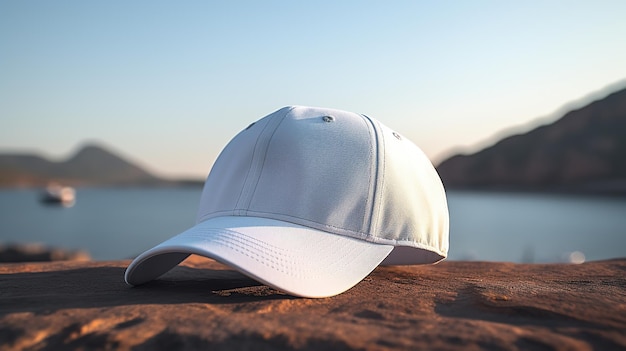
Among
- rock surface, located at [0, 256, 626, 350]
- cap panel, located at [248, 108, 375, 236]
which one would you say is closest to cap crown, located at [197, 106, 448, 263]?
cap panel, located at [248, 108, 375, 236]

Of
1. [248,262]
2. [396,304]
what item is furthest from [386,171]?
[248,262]

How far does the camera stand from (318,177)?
2969 millimetres

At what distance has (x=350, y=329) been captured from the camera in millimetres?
2053

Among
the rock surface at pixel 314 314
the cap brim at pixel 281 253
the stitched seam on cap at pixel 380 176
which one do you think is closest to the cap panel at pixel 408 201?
the stitched seam on cap at pixel 380 176

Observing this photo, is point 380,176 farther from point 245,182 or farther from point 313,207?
point 245,182

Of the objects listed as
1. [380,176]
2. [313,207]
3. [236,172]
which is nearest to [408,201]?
[380,176]

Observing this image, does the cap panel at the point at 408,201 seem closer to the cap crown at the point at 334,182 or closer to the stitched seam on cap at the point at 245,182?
the cap crown at the point at 334,182

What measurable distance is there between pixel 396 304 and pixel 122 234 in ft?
148

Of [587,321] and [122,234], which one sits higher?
[587,321]

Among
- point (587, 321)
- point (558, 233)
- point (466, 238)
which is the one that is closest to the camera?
point (587, 321)

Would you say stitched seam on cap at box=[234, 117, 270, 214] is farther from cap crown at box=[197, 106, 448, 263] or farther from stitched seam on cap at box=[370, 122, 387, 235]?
stitched seam on cap at box=[370, 122, 387, 235]

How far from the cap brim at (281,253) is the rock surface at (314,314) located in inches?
4.5

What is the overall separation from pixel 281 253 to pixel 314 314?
38 centimetres

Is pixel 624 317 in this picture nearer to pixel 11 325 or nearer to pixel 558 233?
pixel 11 325
